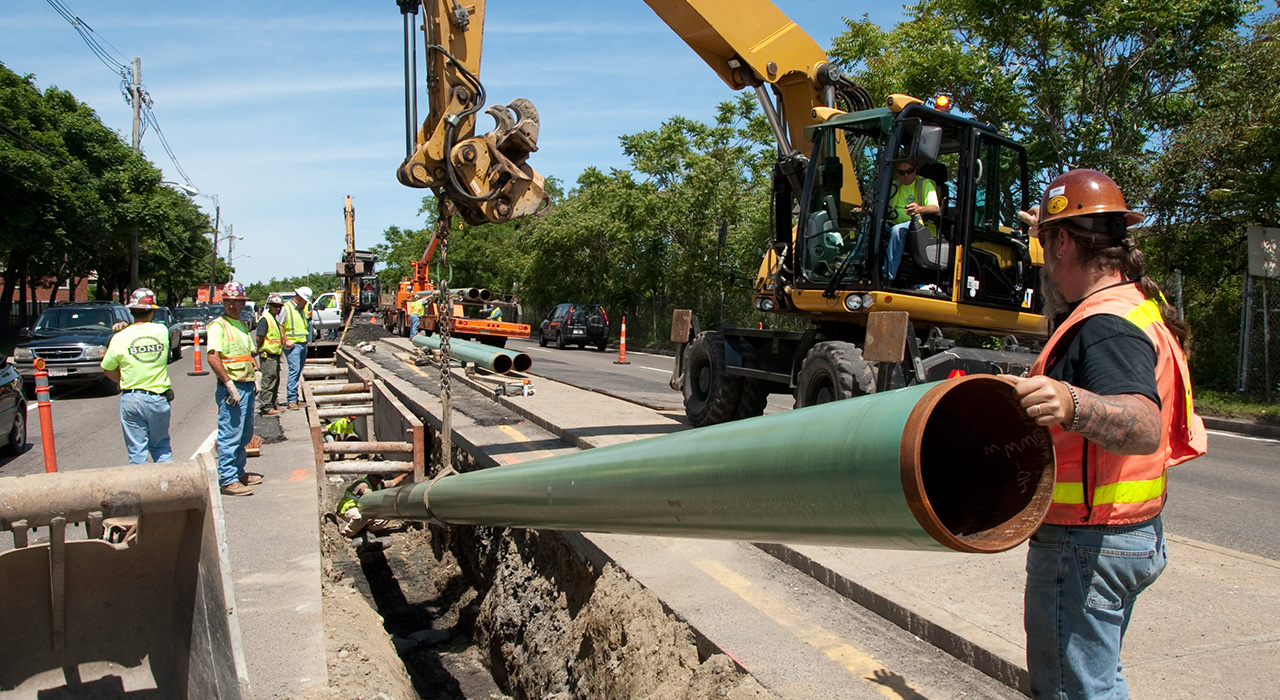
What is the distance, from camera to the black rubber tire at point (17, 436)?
32.9ft

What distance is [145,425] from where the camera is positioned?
22.0 ft

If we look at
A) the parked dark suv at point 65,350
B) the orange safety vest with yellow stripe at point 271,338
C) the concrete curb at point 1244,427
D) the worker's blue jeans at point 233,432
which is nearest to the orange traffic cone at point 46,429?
the worker's blue jeans at point 233,432

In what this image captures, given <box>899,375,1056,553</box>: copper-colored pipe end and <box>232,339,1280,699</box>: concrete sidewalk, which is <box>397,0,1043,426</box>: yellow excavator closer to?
<box>232,339,1280,699</box>: concrete sidewalk

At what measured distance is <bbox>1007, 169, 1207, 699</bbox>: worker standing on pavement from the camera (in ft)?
6.97

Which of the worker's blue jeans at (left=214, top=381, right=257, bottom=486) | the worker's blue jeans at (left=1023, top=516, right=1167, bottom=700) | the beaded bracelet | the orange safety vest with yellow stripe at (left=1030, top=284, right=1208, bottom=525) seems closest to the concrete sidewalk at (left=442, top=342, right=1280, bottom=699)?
the worker's blue jeans at (left=1023, top=516, right=1167, bottom=700)

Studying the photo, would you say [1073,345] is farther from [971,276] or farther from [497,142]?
[971,276]

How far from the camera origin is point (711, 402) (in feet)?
30.2

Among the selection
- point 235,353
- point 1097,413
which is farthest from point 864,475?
point 235,353

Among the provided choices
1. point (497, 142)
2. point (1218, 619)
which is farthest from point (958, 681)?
point (497, 142)

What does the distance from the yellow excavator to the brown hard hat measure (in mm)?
3382

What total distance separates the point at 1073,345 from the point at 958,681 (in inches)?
66.3

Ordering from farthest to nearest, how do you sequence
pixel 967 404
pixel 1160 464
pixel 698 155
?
1. pixel 698 155
2. pixel 1160 464
3. pixel 967 404

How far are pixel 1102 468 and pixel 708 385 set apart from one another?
7462 mm

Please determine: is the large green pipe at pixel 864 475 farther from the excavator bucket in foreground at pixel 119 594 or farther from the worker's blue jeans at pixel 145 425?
the worker's blue jeans at pixel 145 425
